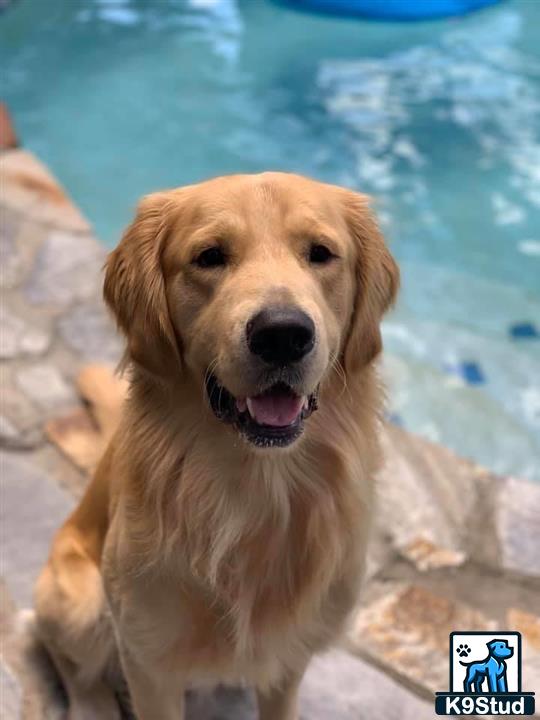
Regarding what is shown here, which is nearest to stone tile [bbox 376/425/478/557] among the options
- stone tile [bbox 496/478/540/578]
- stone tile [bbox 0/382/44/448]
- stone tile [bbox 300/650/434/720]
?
stone tile [bbox 496/478/540/578]

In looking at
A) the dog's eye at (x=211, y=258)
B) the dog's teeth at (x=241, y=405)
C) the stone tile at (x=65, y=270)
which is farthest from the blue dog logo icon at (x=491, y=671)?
the stone tile at (x=65, y=270)

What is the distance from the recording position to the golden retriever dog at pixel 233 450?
1779 mm

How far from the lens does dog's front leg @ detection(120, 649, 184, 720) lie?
193cm

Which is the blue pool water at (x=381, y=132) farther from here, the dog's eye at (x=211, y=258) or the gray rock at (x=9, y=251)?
the dog's eye at (x=211, y=258)

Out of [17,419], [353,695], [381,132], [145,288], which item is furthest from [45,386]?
[381,132]

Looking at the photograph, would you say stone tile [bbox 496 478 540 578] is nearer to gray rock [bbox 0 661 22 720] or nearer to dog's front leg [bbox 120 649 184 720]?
dog's front leg [bbox 120 649 184 720]

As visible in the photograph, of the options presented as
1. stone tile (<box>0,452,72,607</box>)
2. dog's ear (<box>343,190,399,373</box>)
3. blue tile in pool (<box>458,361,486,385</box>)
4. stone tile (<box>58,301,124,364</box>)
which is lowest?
blue tile in pool (<box>458,361,486,385</box>)

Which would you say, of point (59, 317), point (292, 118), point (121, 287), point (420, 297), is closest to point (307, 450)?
point (121, 287)

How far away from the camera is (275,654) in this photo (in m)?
1.92

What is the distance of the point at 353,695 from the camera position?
2.39 m

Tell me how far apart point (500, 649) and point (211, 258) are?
1.63 m

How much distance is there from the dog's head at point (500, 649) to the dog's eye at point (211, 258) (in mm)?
1597

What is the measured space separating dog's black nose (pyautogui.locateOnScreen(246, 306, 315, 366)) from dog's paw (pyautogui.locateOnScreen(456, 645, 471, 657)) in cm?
138

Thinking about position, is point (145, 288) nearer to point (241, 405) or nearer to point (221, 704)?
point (241, 405)
